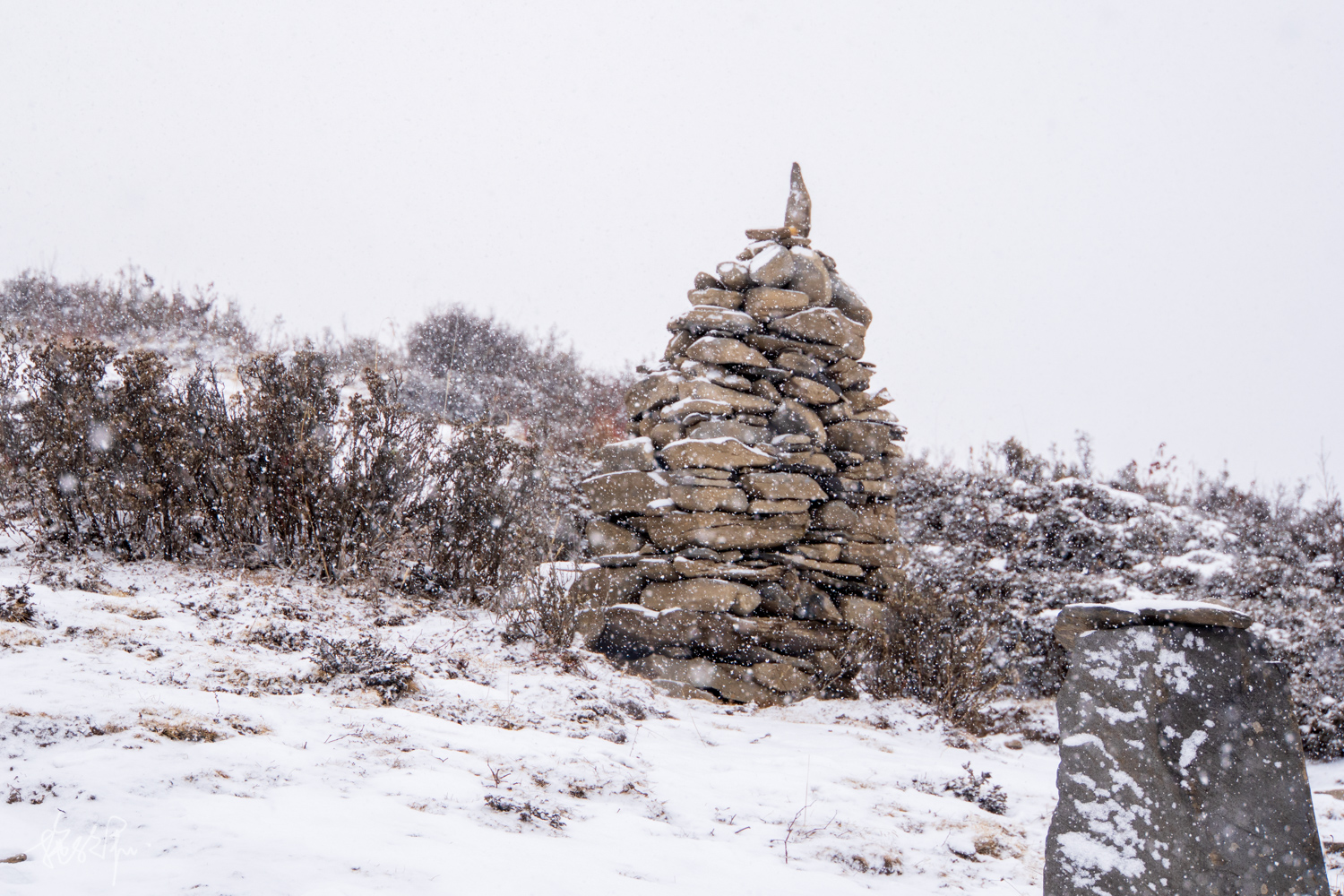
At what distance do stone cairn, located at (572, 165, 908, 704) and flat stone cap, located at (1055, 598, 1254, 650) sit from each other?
2632 millimetres

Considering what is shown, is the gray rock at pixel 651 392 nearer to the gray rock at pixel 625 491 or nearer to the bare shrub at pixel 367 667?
the gray rock at pixel 625 491

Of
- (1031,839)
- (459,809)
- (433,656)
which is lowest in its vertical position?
(1031,839)

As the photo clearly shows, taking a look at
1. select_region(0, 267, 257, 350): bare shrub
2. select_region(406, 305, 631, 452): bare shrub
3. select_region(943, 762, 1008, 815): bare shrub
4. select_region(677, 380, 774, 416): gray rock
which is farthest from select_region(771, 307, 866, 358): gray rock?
select_region(0, 267, 257, 350): bare shrub

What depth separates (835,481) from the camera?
5270 millimetres

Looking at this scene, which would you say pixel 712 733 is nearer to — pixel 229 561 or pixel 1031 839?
pixel 1031 839

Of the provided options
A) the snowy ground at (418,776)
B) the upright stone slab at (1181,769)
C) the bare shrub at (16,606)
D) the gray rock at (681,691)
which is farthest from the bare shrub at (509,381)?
the upright stone slab at (1181,769)

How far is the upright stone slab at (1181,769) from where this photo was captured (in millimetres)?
1847

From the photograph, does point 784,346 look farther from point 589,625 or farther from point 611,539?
point 589,625

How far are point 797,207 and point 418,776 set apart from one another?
4.50 metres

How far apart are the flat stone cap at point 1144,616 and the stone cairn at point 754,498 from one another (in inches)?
104

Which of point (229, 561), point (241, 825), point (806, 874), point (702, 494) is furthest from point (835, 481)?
point (241, 825)

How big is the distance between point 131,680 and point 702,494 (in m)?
2.93

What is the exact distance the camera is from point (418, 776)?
2322mm

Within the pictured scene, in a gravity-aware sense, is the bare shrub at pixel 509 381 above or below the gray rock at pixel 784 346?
above
